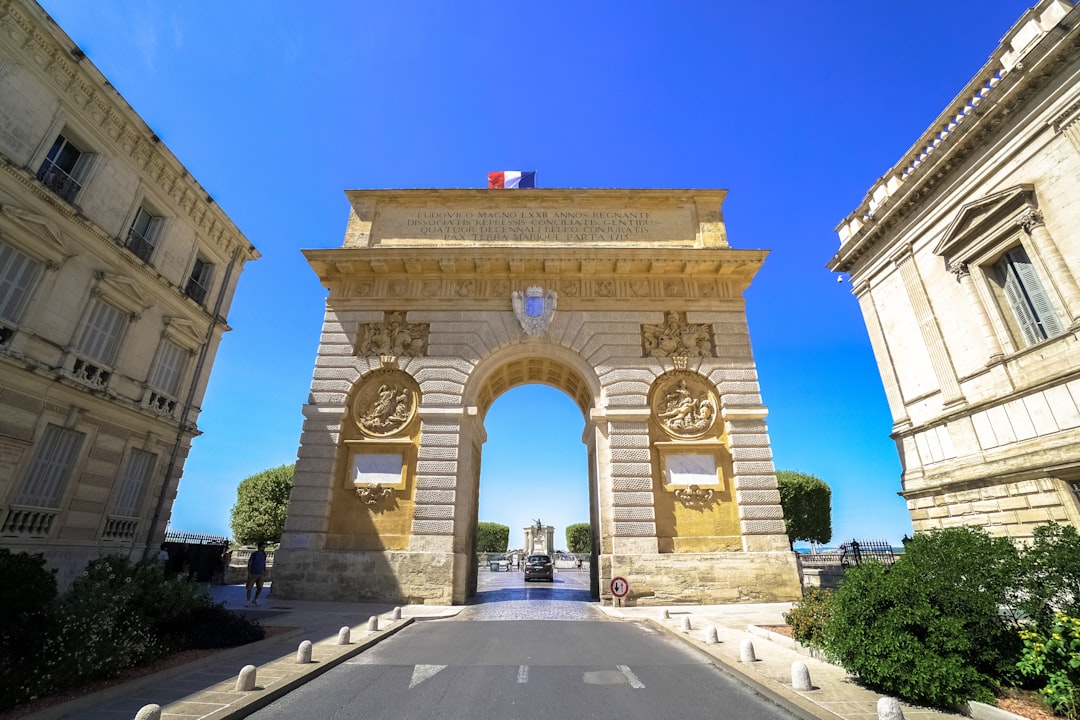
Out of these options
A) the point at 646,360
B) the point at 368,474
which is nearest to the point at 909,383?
the point at 646,360

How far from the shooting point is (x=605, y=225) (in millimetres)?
20344

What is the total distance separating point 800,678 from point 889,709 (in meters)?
1.72

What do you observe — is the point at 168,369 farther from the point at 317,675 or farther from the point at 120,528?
the point at 317,675

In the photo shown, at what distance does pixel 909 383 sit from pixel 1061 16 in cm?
1119

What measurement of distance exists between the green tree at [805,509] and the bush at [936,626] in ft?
114

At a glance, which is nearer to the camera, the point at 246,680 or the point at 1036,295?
the point at 246,680

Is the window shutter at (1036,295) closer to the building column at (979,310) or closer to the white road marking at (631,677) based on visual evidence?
the building column at (979,310)

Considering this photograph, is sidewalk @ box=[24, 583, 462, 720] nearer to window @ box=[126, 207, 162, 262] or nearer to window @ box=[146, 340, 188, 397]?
window @ box=[146, 340, 188, 397]

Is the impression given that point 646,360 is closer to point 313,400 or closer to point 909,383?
point 909,383

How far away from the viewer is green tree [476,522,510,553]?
2368 inches

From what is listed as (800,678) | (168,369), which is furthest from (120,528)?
(800,678)

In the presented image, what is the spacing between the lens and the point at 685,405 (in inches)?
677

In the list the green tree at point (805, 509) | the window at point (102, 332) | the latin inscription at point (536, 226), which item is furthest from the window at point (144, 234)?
the green tree at point (805, 509)

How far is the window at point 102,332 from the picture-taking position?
1397 centimetres
